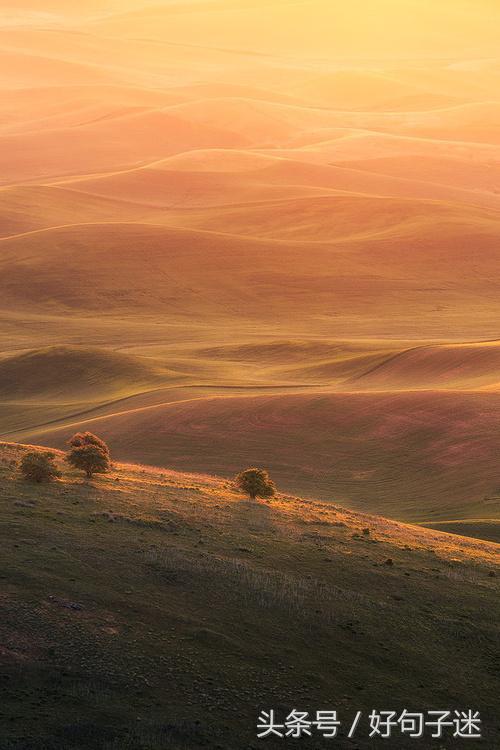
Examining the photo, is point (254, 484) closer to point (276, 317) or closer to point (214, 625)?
point (214, 625)

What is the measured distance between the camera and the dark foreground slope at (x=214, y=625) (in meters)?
13.8

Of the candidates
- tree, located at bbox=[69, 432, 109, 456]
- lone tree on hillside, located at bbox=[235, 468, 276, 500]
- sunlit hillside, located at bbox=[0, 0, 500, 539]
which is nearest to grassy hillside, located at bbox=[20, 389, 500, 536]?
sunlit hillside, located at bbox=[0, 0, 500, 539]

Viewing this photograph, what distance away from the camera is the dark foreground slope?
13.8 m

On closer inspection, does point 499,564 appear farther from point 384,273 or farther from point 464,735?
point 384,273

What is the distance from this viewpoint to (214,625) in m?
16.8

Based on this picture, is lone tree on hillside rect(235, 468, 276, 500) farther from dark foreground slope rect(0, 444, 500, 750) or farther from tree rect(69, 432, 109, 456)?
tree rect(69, 432, 109, 456)

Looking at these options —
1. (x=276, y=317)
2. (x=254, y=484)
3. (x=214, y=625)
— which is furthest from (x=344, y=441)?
(x=276, y=317)

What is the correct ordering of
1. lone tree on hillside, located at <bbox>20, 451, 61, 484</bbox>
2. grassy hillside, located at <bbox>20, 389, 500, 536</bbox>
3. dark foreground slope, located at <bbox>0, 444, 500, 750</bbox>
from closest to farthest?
dark foreground slope, located at <bbox>0, 444, 500, 750</bbox> < lone tree on hillside, located at <bbox>20, 451, 61, 484</bbox> < grassy hillside, located at <bbox>20, 389, 500, 536</bbox>

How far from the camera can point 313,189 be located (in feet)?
435

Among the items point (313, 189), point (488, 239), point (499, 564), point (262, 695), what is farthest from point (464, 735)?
point (313, 189)

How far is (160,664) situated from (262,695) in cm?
165

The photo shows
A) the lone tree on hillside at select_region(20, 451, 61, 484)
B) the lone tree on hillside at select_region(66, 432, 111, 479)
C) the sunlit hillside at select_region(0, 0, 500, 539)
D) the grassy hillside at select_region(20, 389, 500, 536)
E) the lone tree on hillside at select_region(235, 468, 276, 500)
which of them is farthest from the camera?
the sunlit hillside at select_region(0, 0, 500, 539)

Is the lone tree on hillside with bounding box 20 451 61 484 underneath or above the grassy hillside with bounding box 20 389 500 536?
underneath

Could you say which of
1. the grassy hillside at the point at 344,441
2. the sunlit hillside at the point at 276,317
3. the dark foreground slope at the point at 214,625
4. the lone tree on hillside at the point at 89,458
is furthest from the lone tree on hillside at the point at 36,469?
the grassy hillside at the point at 344,441
